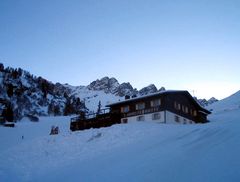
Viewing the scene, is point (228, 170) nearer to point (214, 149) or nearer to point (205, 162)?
point (205, 162)

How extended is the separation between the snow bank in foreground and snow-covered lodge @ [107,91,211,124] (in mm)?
9944

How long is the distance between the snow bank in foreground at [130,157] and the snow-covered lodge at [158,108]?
32.6 ft

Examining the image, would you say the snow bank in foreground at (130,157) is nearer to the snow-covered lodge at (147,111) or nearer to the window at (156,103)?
the snow-covered lodge at (147,111)

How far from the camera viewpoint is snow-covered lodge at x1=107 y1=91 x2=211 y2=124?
47.0 metres

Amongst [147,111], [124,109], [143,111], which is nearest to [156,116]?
[147,111]

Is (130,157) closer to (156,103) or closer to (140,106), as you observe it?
(156,103)

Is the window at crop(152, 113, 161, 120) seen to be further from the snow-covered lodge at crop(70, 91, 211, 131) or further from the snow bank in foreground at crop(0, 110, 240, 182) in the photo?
the snow bank in foreground at crop(0, 110, 240, 182)

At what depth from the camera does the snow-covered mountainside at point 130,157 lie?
16547 millimetres

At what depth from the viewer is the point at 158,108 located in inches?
1859

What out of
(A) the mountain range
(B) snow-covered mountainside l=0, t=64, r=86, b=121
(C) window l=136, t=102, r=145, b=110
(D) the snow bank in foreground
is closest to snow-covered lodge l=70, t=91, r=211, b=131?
(C) window l=136, t=102, r=145, b=110

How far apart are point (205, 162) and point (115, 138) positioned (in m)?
18.1

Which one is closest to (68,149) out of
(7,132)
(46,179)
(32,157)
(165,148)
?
(32,157)

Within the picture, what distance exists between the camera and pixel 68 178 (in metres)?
20.6

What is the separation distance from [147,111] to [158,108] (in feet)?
6.75
